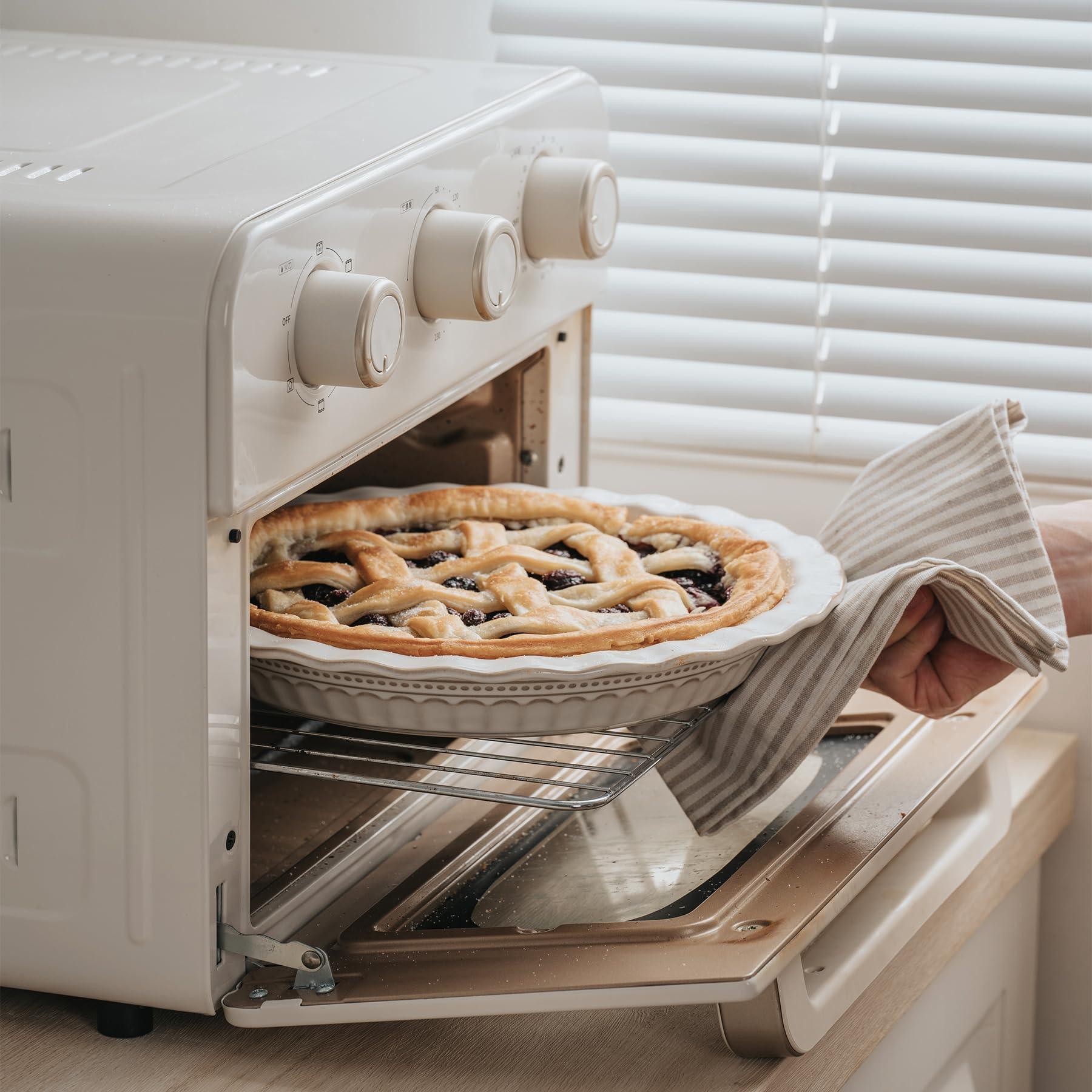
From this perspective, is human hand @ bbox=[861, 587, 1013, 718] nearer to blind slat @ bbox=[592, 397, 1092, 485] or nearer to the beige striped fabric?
the beige striped fabric

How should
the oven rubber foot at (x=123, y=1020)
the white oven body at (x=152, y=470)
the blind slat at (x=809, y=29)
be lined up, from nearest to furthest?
the white oven body at (x=152, y=470), the oven rubber foot at (x=123, y=1020), the blind slat at (x=809, y=29)

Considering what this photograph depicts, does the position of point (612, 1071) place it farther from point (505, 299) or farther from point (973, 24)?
point (973, 24)

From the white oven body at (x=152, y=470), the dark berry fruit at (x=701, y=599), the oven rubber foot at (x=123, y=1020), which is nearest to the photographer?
the white oven body at (x=152, y=470)

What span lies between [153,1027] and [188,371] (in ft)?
1.03

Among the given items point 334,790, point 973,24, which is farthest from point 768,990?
point 973,24

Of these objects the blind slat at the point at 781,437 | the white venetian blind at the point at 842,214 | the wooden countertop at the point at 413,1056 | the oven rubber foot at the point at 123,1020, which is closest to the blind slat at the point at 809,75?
the white venetian blind at the point at 842,214

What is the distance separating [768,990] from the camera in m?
0.64

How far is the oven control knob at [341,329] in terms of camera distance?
58 centimetres

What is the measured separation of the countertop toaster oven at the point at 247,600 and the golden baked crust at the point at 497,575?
0.18 ft

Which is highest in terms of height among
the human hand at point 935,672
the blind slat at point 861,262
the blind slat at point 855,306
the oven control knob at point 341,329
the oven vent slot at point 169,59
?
the oven vent slot at point 169,59

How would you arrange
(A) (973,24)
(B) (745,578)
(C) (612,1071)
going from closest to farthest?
(C) (612,1071) < (B) (745,578) < (A) (973,24)

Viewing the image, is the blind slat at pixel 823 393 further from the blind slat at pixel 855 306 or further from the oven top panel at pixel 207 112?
the oven top panel at pixel 207 112

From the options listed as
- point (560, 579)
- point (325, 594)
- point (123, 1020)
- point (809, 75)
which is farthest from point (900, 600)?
point (809, 75)

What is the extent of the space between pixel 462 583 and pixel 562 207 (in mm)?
209
